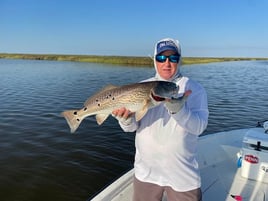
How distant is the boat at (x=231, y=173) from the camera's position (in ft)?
14.0

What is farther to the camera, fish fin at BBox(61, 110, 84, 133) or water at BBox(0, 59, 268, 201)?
water at BBox(0, 59, 268, 201)

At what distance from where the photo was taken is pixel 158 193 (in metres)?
2.85

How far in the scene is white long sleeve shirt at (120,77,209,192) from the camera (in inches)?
103

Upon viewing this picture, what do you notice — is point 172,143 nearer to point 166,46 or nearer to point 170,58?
point 170,58

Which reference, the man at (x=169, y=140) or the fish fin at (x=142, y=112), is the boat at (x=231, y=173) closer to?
the man at (x=169, y=140)

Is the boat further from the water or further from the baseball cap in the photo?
the water

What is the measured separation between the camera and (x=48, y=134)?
35.9 ft

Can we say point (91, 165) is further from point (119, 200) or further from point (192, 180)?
point (192, 180)

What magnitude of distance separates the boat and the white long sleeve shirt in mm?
1376

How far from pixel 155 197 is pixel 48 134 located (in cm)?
876

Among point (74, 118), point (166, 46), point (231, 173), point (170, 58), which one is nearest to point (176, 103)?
point (170, 58)

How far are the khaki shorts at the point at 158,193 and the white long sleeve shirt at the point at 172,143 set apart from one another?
0.04m

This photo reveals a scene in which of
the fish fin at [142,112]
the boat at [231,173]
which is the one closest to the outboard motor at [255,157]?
the boat at [231,173]

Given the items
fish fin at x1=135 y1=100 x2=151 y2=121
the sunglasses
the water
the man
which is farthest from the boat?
the water
